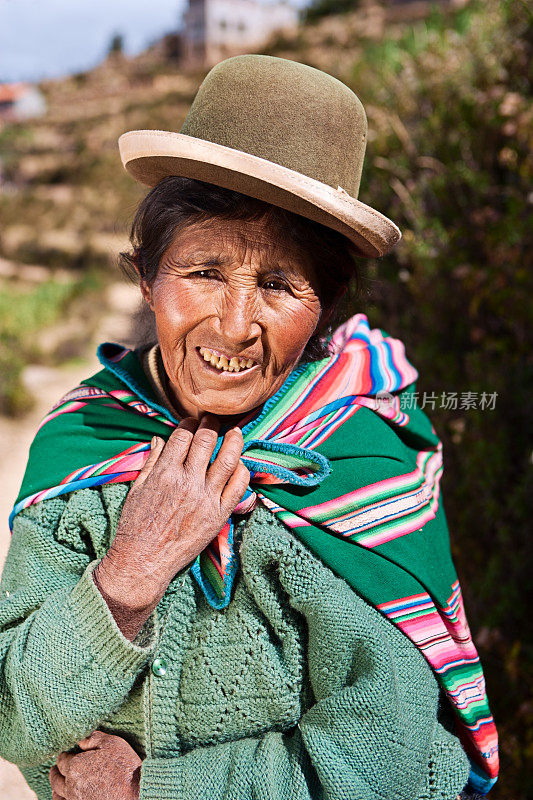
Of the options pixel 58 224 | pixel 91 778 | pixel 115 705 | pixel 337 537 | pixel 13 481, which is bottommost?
pixel 58 224

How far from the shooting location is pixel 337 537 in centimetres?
151

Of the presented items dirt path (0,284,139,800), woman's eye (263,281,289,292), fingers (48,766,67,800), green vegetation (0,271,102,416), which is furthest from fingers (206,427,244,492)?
green vegetation (0,271,102,416)

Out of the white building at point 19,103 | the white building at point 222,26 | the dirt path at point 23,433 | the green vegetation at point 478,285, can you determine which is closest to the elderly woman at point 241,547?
the dirt path at point 23,433

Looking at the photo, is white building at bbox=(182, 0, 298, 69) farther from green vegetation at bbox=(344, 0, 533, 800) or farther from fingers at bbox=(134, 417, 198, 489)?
fingers at bbox=(134, 417, 198, 489)

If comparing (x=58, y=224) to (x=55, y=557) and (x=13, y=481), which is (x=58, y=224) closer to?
(x=13, y=481)

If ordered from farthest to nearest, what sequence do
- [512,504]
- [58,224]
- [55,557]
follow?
[58,224] < [512,504] < [55,557]

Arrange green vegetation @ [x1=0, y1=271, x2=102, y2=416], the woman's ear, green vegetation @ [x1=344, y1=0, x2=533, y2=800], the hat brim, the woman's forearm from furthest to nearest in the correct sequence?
green vegetation @ [x1=0, y1=271, x2=102, y2=416] < green vegetation @ [x1=344, y1=0, x2=533, y2=800] < the woman's ear < the woman's forearm < the hat brim

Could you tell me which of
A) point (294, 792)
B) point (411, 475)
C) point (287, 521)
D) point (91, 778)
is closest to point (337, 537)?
point (287, 521)

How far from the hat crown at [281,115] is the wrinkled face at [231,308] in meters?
0.15

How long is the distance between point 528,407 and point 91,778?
262 centimetres

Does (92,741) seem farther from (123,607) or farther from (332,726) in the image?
(332,726)

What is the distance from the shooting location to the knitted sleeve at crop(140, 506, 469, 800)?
133 centimetres

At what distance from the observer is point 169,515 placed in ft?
4.51

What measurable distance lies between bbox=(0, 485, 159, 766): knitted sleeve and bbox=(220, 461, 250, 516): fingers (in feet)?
0.95
